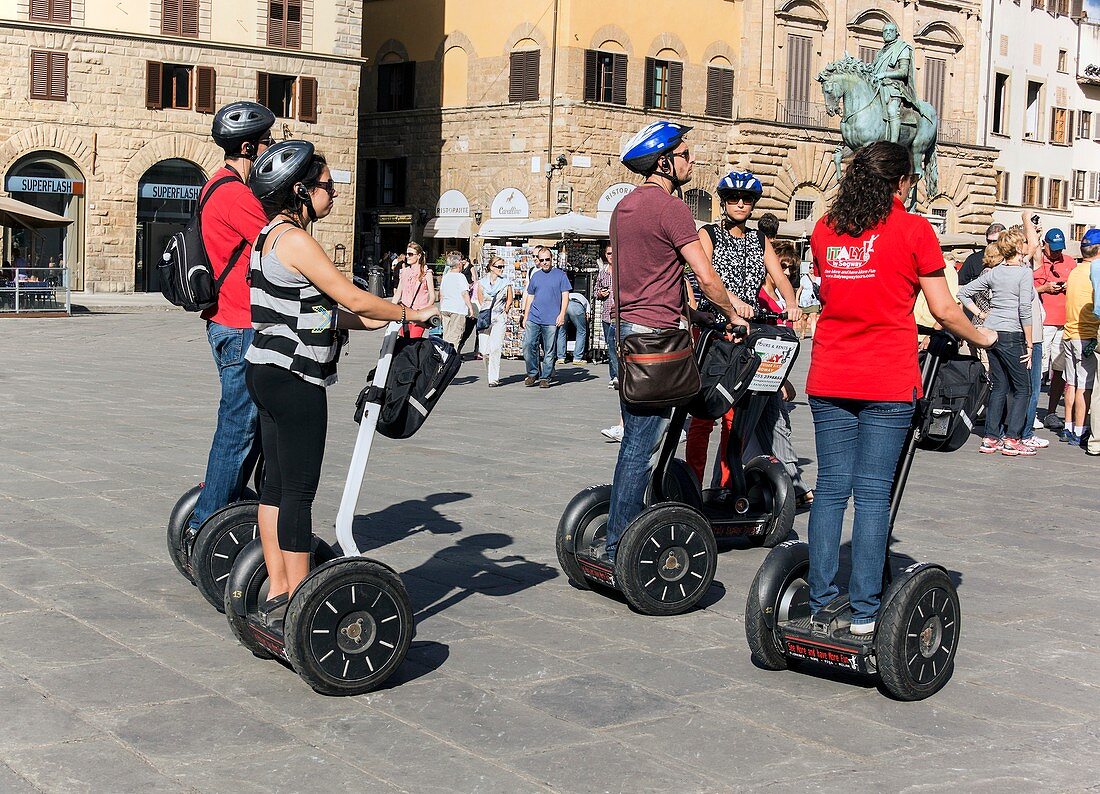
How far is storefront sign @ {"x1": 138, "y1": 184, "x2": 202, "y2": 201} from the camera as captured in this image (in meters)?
41.2

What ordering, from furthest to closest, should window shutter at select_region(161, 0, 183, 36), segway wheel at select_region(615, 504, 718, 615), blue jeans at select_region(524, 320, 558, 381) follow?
window shutter at select_region(161, 0, 183, 36) → blue jeans at select_region(524, 320, 558, 381) → segway wheel at select_region(615, 504, 718, 615)

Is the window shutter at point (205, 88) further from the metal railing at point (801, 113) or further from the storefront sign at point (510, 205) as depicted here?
the metal railing at point (801, 113)

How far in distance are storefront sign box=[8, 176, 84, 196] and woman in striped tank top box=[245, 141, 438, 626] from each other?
36.9 meters

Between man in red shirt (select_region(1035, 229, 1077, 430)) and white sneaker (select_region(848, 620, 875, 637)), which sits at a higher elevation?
man in red shirt (select_region(1035, 229, 1077, 430))

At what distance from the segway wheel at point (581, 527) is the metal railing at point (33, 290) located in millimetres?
25144

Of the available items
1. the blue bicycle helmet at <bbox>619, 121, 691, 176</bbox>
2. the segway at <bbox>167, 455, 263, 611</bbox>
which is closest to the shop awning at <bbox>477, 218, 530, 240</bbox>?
the blue bicycle helmet at <bbox>619, 121, 691, 176</bbox>

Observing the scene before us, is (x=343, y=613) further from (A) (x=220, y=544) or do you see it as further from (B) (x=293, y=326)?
(A) (x=220, y=544)

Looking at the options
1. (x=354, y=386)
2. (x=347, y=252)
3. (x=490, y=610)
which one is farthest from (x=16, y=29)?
(x=490, y=610)

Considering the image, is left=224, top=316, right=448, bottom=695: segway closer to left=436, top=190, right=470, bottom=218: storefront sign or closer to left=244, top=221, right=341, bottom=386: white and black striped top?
left=244, top=221, right=341, bottom=386: white and black striped top

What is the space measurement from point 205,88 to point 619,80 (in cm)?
1134

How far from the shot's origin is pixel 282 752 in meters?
4.54

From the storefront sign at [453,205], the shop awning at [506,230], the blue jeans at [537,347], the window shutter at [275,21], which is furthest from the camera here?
the storefront sign at [453,205]

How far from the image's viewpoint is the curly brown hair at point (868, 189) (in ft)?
17.0

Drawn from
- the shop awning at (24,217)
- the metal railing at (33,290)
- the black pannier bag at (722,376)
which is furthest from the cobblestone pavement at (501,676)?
the shop awning at (24,217)
